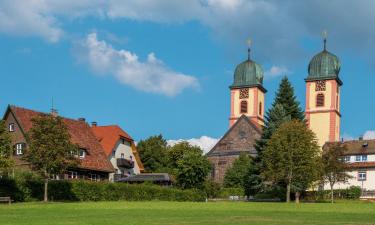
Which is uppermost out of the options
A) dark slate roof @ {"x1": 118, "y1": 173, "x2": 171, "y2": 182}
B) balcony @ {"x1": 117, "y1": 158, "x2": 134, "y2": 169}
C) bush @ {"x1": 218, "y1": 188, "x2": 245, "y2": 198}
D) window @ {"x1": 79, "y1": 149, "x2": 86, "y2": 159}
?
window @ {"x1": 79, "y1": 149, "x2": 86, "y2": 159}

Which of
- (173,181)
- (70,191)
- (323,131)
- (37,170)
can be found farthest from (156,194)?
(323,131)

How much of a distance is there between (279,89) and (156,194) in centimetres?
2288

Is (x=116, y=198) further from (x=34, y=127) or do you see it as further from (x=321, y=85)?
(x=321, y=85)

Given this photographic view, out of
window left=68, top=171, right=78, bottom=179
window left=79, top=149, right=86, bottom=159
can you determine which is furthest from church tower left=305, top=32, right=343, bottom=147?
window left=68, top=171, right=78, bottom=179

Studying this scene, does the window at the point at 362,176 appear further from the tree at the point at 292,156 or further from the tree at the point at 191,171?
the tree at the point at 292,156

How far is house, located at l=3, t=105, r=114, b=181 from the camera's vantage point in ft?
218

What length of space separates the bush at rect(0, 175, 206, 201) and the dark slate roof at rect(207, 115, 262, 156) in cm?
4064

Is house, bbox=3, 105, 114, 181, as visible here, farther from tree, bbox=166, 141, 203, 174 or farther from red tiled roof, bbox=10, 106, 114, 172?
tree, bbox=166, 141, 203, 174

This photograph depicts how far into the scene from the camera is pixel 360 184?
78000mm

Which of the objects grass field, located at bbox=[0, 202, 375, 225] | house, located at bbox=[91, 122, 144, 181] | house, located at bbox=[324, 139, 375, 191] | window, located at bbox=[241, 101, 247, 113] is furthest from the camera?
window, located at bbox=[241, 101, 247, 113]

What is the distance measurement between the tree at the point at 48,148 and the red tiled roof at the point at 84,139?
17921 millimetres

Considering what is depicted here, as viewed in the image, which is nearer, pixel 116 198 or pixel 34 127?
pixel 34 127

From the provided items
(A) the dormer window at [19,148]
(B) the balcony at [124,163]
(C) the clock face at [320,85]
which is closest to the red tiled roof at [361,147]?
(B) the balcony at [124,163]

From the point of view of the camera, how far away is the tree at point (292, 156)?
5341 cm
